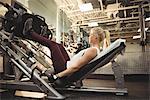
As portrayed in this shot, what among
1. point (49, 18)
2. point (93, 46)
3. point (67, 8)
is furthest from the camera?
point (67, 8)

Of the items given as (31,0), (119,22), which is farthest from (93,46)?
(119,22)

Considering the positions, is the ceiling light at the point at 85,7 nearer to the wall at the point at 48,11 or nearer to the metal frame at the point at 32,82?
the wall at the point at 48,11

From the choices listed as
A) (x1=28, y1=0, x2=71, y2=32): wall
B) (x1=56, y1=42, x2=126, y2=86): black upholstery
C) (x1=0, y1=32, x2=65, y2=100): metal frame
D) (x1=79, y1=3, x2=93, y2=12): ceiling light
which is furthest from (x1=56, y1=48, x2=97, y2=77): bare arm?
(x1=79, y1=3, x2=93, y2=12): ceiling light

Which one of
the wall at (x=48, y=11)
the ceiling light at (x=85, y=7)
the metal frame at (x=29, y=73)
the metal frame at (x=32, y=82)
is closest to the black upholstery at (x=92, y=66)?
the metal frame at (x=32, y=82)

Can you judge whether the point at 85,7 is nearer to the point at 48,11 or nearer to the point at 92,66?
the point at 48,11

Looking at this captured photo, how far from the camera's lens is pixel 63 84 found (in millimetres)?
2168

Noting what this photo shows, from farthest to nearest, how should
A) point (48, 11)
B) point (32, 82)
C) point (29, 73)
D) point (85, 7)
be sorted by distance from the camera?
1. point (85, 7)
2. point (48, 11)
3. point (32, 82)
4. point (29, 73)

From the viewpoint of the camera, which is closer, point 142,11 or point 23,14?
point 23,14

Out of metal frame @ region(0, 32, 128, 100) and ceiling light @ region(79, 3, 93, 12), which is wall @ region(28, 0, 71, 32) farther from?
metal frame @ region(0, 32, 128, 100)

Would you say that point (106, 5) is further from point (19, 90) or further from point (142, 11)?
point (19, 90)

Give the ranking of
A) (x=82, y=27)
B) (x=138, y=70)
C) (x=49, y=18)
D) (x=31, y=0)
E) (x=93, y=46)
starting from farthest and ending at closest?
1. (x=82, y=27)
2. (x=49, y=18)
3. (x=31, y=0)
4. (x=138, y=70)
5. (x=93, y=46)

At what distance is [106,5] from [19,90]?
4.67 metres

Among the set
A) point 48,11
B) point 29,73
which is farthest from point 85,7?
point 29,73

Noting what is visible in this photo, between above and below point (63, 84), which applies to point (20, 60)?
above
